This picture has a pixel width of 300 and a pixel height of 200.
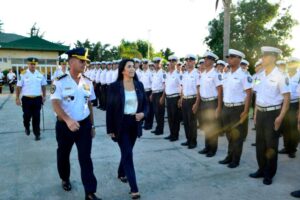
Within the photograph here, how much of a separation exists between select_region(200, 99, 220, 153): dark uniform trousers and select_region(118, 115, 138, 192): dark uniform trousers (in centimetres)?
235

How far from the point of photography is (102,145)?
6.94m

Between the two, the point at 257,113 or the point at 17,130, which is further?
the point at 17,130

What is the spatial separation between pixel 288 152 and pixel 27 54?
33.4 meters


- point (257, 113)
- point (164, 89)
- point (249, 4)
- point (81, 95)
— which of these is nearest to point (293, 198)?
point (257, 113)

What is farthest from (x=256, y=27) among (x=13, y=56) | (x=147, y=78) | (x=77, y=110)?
(x=13, y=56)

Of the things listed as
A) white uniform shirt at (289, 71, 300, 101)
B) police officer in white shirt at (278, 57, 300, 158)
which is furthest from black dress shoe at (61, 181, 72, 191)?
white uniform shirt at (289, 71, 300, 101)

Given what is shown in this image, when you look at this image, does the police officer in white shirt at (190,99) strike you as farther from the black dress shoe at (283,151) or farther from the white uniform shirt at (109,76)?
the white uniform shirt at (109,76)

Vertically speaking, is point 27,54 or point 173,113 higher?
point 27,54

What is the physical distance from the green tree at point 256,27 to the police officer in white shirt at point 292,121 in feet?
54.0

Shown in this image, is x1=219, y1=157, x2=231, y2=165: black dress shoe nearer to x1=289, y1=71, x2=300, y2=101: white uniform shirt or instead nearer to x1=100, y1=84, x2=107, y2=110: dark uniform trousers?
x1=289, y1=71, x2=300, y2=101: white uniform shirt

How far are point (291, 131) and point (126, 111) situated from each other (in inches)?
153

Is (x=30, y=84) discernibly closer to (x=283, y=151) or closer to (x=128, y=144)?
(x=128, y=144)

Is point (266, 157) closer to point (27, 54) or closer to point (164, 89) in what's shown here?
point (164, 89)

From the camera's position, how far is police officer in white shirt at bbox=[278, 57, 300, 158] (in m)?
6.12
